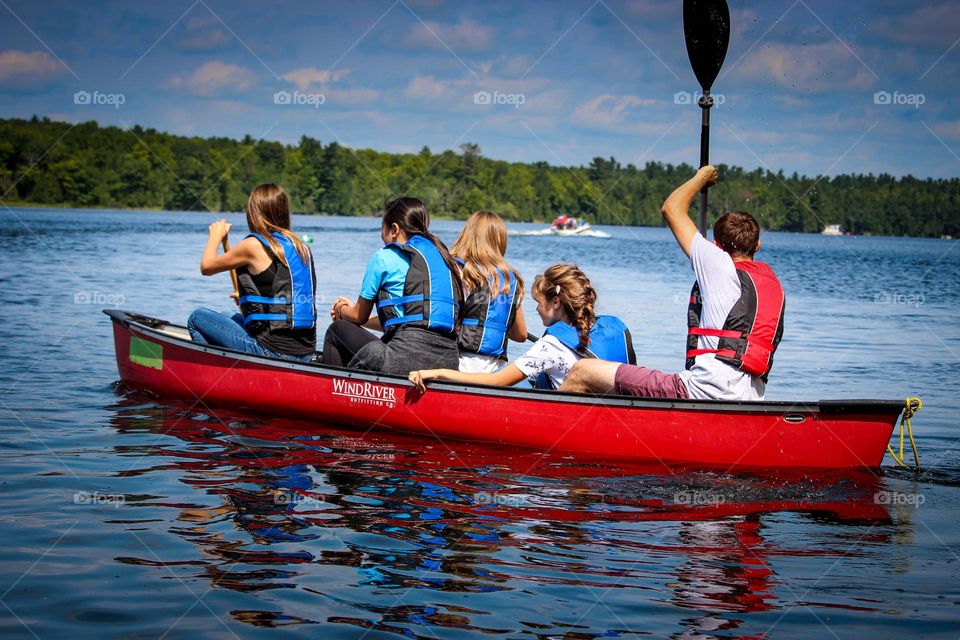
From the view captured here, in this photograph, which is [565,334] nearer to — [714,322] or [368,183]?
[714,322]

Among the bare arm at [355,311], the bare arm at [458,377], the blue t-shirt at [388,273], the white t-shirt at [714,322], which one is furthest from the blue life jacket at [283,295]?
the white t-shirt at [714,322]

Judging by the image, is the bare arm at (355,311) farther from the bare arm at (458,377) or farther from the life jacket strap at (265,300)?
the bare arm at (458,377)

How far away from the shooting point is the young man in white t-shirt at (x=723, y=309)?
586 centimetres

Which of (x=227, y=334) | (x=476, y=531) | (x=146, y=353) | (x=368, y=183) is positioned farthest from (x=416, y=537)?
(x=368, y=183)

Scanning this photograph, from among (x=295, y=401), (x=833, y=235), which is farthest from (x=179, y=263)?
(x=833, y=235)

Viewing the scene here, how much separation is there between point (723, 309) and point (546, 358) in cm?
121

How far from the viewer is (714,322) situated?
6039 mm

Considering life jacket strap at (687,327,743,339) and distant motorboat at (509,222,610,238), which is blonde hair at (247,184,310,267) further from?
distant motorboat at (509,222,610,238)

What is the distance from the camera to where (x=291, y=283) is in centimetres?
776

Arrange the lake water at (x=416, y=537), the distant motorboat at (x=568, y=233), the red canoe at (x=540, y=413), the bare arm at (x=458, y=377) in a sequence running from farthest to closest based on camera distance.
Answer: the distant motorboat at (x=568, y=233)
the bare arm at (x=458, y=377)
the red canoe at (x=540, y=413)
the lake water at (x=416, y=537)

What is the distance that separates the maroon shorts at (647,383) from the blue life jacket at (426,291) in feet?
4.46

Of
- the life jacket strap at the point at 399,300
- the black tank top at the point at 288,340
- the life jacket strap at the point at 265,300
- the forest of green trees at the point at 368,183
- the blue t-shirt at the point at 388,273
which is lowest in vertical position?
the black tank top at the point at 288,340

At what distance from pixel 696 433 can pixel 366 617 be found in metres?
3.01

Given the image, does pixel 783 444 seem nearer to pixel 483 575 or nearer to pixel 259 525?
pixel 483 575
